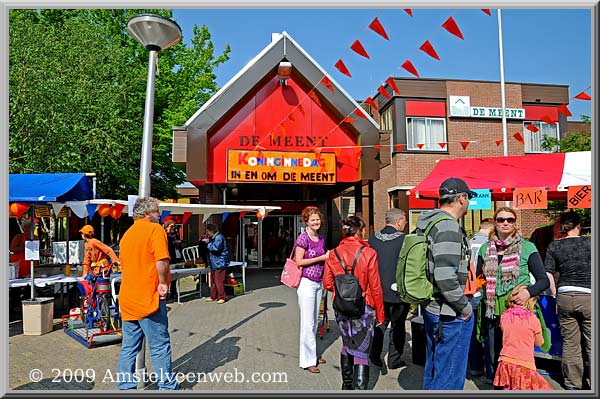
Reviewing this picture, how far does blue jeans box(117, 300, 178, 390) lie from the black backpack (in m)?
1.67

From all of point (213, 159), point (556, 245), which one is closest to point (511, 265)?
point (556, 245)

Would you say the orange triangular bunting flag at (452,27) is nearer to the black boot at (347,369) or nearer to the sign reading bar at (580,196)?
the sign reading bar at (580,196)

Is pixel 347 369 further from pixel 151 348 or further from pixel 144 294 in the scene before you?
pixel 144 294

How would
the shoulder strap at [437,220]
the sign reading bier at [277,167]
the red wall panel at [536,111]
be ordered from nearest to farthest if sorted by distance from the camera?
1. the shoulder strap at [437,220]
2. the sign reading bier at [277,167]
3. the red wall panel at [536,111]

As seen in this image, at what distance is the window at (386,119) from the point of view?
19.0 metres

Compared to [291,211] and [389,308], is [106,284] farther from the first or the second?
[291,211]

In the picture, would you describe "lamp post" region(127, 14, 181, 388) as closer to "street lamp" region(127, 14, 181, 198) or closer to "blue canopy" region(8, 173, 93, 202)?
"street lamp" region(127, 14, 181, 198)

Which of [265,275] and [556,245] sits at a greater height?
[556,245]

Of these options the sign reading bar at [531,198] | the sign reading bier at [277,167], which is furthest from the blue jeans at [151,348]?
the sign reading bier at [277,167]

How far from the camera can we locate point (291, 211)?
18.4 meters

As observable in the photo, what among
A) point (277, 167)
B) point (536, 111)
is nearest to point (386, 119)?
point (536, 111)

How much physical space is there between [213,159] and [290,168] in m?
1.91

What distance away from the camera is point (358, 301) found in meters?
4.21

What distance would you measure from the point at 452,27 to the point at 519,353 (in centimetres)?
441
